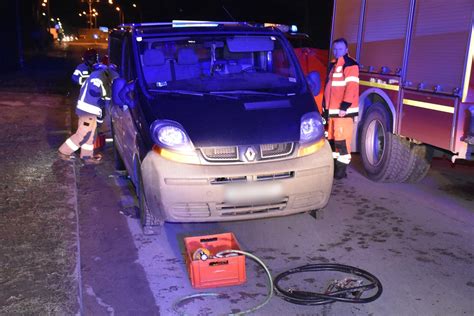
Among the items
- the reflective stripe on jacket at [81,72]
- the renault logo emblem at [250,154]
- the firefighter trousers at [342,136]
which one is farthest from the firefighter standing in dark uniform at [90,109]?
the renault logo emblem at [250,154]

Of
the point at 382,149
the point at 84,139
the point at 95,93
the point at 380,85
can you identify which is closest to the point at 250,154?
the point at 380,85

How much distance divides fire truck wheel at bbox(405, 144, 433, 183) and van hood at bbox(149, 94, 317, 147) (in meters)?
2.11

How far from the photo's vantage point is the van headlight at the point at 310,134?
4.83m

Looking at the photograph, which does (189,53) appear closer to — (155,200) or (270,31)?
(270,31)

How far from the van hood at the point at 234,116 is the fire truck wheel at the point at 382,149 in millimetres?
1992

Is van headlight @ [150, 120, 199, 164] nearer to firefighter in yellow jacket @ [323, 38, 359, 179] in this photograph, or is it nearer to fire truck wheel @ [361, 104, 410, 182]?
firefighter in yellow jacket @ [323, 38, 359, 179]

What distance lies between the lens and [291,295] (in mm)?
4027

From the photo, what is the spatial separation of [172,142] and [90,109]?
3.59 m

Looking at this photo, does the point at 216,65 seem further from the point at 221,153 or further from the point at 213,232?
the point at 213,232

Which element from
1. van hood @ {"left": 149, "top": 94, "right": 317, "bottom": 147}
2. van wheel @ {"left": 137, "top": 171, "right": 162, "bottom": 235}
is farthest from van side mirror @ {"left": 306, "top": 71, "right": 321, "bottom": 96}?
van wheel @ {"left": 137, "top": 171, "right": 162, "bottom": 235}

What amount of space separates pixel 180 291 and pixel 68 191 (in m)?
2.79

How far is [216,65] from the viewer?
577 centimetres

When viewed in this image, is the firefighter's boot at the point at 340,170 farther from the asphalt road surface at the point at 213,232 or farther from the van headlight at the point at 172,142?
the van headlight at the point at 172,142

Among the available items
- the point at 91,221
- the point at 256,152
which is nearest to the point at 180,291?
the point at 256,152
